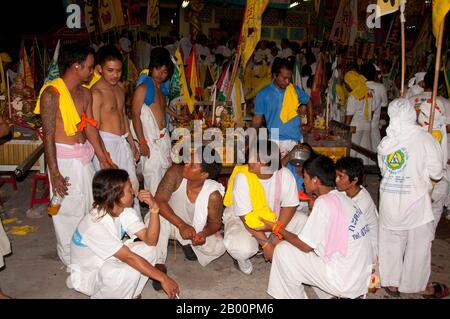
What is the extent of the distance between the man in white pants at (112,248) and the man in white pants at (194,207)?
68 centimetres

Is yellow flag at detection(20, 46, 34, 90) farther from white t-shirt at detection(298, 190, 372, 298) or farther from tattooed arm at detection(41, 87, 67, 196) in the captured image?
white t-shirt at detection(298, 190, 372, 298)

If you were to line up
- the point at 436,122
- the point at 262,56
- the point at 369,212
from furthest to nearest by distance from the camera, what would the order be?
the point at 262,56 → the point at 436,122 → the point at 369,212

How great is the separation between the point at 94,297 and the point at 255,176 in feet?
5.58

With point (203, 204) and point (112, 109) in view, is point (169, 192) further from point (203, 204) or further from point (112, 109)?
point (112, 109)

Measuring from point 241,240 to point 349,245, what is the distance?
1196 millimetres

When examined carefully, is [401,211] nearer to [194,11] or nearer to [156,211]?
[156,211]

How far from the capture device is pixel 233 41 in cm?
1477

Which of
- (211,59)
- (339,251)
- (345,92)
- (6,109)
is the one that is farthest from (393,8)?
(211,59)

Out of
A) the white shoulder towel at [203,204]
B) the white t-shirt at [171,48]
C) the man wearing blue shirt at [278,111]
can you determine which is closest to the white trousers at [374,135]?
the man wearing blue shirt at [278,111]

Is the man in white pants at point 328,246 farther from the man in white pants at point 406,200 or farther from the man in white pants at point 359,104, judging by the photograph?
the man in white pants at point 359,104

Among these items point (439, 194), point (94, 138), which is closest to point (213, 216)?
point (94, 138)

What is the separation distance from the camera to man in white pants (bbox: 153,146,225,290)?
4113mm

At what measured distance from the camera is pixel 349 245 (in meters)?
3.24

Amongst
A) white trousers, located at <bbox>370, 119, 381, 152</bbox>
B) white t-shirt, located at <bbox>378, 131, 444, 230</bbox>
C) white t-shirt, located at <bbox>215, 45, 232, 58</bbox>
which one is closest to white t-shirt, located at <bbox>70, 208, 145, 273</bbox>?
white t-shirt, located at <bbox>378, 131, 444, 230</bbox>
